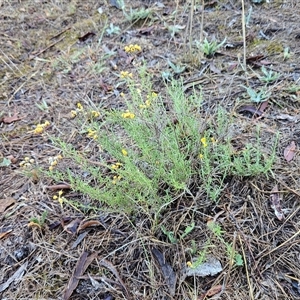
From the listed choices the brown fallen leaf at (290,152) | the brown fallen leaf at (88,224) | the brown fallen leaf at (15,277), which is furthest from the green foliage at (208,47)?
the brown fallen leaf at (15,277)

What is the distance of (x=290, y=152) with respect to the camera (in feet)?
5.19

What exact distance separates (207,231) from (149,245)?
0.71 ft

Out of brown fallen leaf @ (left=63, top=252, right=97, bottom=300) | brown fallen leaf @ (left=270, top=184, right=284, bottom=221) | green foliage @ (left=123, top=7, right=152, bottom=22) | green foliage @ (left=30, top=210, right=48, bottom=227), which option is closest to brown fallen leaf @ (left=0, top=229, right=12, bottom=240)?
green foliage @ (left=30, top=210, right=48, bottom=227)

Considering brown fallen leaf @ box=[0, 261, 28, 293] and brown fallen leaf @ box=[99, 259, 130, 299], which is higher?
brown fallen leaf @ box=[0, 261, 28, 293]

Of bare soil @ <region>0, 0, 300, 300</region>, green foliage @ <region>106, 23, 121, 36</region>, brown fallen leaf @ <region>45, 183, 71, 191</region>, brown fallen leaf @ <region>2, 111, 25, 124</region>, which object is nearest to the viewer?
bare soil @ <region>0, 0, 300, 300</region>

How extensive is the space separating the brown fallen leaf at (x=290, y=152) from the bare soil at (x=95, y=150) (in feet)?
0.06

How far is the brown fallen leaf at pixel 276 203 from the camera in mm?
1420

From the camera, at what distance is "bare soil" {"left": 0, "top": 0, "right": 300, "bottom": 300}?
1.35m

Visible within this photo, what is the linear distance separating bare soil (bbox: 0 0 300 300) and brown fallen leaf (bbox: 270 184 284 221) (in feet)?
0.05

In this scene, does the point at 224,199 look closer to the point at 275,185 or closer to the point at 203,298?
the point at 275,185

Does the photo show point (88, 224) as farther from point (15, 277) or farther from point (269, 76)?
point (269, 76)

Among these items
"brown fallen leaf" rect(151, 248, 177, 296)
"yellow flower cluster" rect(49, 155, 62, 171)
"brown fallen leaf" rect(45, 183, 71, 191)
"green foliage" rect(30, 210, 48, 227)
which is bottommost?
"brown fallen leaf" rect(151, 248, 177, 296)

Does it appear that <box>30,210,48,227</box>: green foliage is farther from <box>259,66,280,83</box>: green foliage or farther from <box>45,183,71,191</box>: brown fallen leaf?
<box>259,66,280,83</box>: green foliage

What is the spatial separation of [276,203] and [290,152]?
25 centimetres
